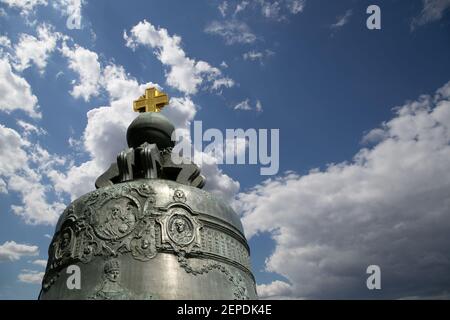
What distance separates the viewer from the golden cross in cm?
1291

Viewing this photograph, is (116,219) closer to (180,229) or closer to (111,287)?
(180,229)

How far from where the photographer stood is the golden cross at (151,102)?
12.9 metres

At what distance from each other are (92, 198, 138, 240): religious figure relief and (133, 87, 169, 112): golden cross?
14.0 feet

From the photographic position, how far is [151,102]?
511 inches

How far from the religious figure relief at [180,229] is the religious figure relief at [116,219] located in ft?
2.78

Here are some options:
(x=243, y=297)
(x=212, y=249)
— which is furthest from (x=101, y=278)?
(x=243, y=297)

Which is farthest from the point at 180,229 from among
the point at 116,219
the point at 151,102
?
the point at 151,102

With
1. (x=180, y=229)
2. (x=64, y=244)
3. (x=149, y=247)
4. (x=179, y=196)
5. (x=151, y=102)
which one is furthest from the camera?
(x=151, y=102)

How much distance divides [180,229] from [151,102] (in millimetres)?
5303
